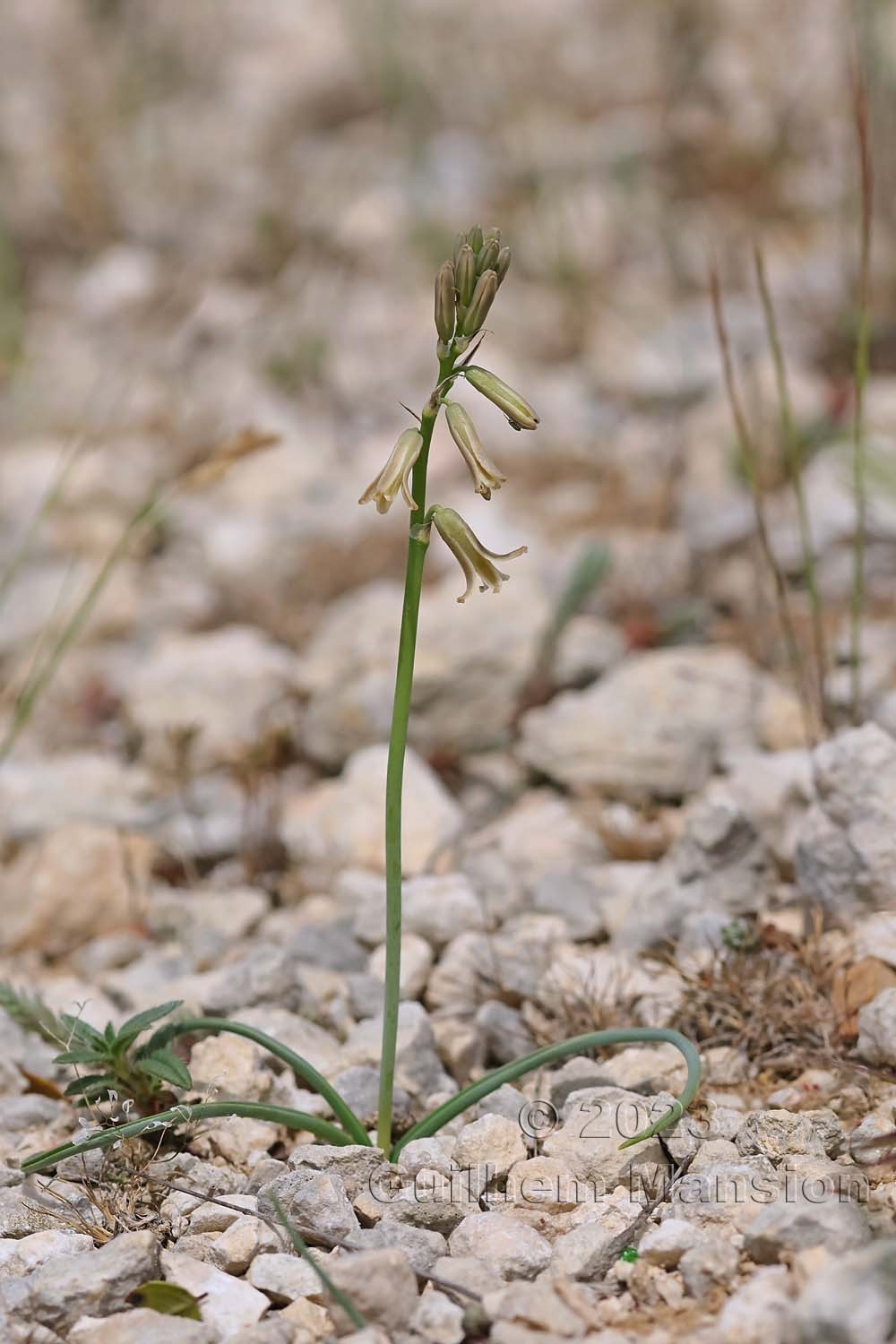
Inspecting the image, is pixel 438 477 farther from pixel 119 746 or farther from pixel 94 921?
pixel 94 921

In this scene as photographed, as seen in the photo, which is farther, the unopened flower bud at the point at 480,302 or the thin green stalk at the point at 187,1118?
the thin green stalk at the point at 187,1118

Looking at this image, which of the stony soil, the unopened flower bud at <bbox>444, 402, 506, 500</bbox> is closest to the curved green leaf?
the stony soil

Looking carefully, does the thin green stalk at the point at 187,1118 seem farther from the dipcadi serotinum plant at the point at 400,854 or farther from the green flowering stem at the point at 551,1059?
the green flowering stem at the point at 551,1059

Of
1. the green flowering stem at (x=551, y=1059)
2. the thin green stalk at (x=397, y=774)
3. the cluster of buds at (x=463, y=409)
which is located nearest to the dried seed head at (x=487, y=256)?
the cluster of buds at (x=463, y=409)

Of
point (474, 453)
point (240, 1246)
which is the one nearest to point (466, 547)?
point (474, 453)

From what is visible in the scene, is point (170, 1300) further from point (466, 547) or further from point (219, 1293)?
point (466, 547)

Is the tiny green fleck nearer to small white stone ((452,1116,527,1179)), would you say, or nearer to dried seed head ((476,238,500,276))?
small white stone ((452,1116,527,1179))

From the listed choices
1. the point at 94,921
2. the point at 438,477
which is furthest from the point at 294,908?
the point at 438,477
